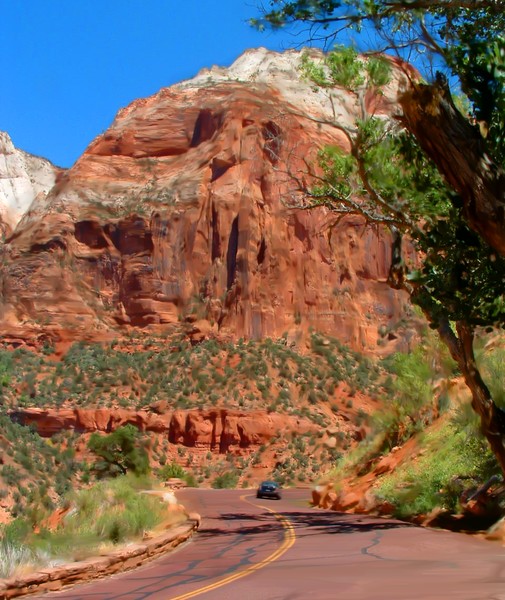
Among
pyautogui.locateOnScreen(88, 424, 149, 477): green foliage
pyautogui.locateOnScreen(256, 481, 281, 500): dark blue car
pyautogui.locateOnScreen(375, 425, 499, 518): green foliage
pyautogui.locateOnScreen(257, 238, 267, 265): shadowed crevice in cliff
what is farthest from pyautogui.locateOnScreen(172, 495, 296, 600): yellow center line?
pyautogui.locateOnScreen(257, 238, 267, 265): shadowed crevice in cliff

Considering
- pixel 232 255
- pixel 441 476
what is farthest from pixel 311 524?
pixel 232 255

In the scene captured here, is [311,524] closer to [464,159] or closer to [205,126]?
[464,159]

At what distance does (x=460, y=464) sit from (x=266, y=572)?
11.1m

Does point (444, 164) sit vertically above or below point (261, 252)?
below

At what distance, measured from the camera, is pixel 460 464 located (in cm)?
2209

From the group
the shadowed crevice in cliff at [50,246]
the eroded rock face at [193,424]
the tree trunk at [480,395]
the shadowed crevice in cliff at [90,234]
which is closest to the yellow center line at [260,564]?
the tree trunk at [480,395]

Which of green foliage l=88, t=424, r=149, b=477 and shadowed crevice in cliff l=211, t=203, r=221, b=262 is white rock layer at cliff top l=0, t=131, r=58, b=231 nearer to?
shadowed crevice in cliff l=211, t=203, r=221, b=262

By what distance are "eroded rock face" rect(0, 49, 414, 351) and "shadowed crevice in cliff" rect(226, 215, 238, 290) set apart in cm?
11

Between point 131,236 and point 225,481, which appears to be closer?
point 225,481

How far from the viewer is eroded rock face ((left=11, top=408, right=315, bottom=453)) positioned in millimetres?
59856

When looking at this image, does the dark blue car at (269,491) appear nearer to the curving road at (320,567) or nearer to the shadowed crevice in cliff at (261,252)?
the curving road at (320,567)

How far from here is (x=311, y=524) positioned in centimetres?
2161

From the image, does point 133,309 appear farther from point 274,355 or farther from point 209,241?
point 274,355

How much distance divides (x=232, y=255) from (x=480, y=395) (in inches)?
2244
